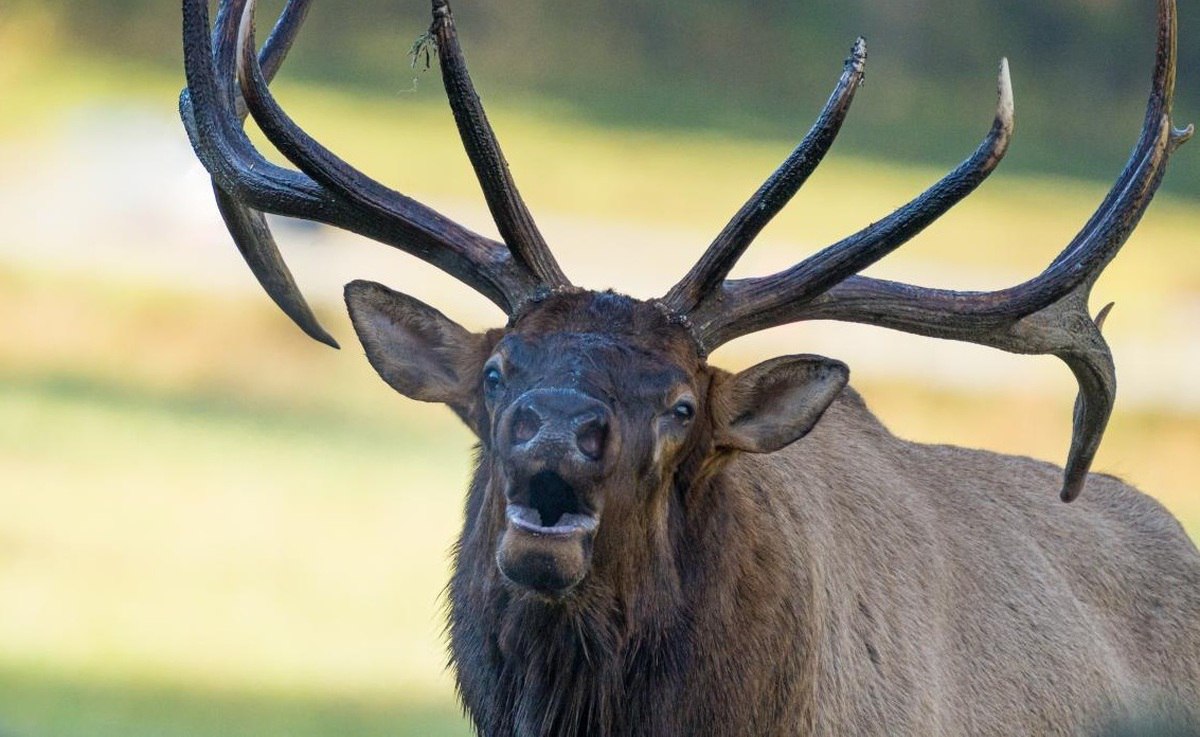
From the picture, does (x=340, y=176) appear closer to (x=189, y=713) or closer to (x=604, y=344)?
(x=604, y=344)

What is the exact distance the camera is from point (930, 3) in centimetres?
2412

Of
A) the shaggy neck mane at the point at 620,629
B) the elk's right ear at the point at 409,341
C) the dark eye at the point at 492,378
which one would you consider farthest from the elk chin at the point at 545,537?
the elk's right ear at the point at 409,341

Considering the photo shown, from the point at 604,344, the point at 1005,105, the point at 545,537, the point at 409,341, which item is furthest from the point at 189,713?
the point at 1005,105

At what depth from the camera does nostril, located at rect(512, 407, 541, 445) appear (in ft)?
16.1

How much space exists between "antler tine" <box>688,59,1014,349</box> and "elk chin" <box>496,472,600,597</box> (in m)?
0.78

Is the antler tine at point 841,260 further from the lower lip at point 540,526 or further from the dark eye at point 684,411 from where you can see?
the lower lip at point 540,526

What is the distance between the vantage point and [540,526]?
495 cm

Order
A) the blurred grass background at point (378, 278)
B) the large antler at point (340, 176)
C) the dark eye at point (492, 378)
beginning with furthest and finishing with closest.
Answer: the blurred grass background at point (378, 278) → the large antler at point (340, 176) → the dark eye at point (492, 378)

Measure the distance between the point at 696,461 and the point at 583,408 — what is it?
582mm

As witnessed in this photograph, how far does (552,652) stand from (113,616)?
6.98 meters

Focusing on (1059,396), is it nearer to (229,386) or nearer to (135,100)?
(229,386)

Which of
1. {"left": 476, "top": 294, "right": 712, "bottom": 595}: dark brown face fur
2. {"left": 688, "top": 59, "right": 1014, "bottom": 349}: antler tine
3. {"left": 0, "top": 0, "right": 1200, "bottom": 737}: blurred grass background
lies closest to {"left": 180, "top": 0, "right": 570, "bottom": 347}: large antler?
{"left": 476, "top": 294, "right": 712, "bottom": 595}: dark brown face fur

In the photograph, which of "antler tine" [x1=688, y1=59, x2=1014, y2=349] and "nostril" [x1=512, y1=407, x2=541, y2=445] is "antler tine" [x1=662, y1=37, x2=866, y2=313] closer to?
"antler tine" [x1=688, y1=59, x2=1014, y2=349]

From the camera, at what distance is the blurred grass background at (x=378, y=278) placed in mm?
11711
